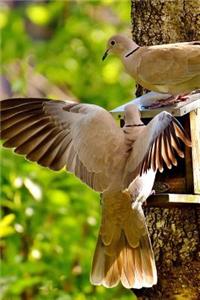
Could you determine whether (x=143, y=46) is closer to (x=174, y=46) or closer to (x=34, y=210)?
(x=174, y=46)

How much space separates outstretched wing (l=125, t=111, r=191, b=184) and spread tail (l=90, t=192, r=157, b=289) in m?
0.36

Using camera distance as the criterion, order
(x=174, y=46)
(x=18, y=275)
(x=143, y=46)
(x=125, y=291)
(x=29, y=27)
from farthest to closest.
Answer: (x=29, y=27) < (x=125, y=291) < (x=18, y=275) < (x=143, y=46) < (x=174, y=46)

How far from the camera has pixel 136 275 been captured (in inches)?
156

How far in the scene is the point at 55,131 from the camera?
159 inches

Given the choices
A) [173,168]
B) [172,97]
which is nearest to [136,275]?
[173,168]

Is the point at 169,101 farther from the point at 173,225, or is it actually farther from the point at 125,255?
the point at 125,255

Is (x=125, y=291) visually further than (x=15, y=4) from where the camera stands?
No

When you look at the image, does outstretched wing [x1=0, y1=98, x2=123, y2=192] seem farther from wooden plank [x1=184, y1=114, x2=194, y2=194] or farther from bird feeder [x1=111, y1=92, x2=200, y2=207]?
wooden plank [x1=184, y1=114, x2=194, y2=194]

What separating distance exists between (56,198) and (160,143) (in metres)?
1.77

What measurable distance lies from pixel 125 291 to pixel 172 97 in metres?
1.79

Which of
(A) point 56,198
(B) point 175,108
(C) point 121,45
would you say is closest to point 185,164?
(B) point 175,108

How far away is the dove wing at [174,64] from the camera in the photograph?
12.6ft

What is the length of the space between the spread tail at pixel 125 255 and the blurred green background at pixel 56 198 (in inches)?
26.9

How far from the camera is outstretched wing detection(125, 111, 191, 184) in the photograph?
345cm
